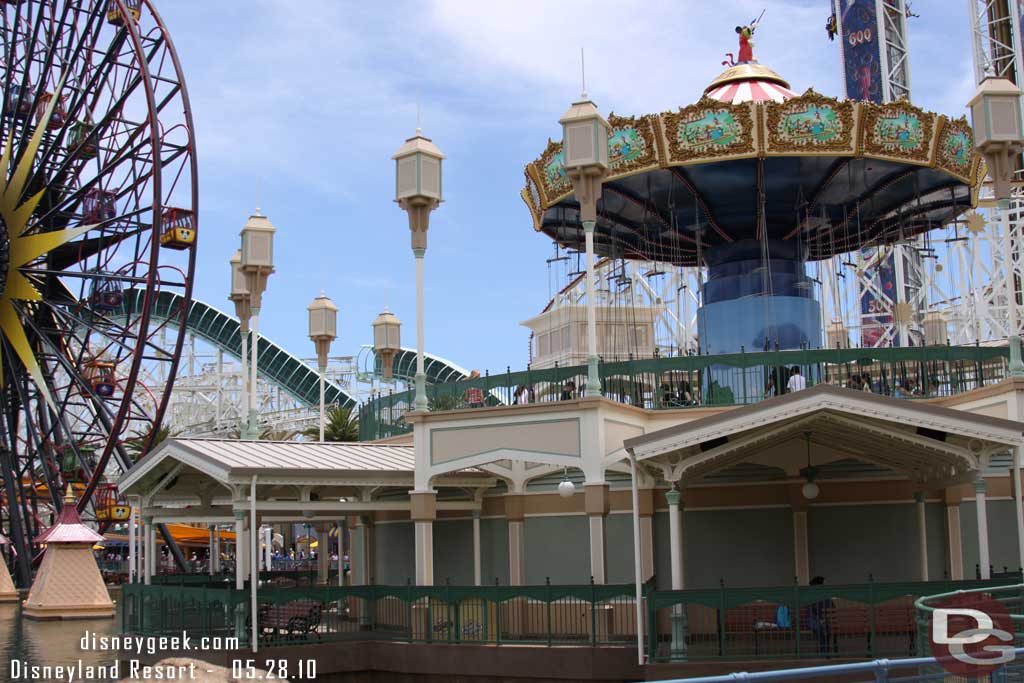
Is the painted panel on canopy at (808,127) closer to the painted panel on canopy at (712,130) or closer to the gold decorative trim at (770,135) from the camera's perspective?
the gold decorative trim at (770,135)

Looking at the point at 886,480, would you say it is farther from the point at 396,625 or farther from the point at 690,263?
the point at 690,263

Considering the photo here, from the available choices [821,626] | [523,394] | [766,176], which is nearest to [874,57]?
[766,176]

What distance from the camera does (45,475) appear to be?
3906cm

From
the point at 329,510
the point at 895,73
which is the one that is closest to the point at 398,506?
the point at 329,510

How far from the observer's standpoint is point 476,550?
22531 mm

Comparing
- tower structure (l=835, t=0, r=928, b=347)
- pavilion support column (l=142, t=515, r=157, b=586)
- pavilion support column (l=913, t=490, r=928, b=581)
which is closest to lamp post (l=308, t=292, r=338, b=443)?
pavilion support column (l=142, t=515, r=157, b=586)

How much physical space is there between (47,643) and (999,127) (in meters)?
19.4

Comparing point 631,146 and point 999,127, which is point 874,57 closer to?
point 631,146

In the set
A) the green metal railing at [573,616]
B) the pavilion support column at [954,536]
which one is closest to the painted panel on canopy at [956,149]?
the pavilion support column at [954,536]

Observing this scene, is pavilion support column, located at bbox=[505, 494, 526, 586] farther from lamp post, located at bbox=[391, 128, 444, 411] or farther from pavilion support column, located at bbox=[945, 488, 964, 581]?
pavilion support column, located at bbox=[945, 488, 964, 581]

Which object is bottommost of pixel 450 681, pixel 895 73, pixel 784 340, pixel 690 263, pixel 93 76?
pixel 450 681

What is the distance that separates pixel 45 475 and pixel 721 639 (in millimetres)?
28103

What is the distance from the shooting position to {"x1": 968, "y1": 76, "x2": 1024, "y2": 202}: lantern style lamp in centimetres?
1945

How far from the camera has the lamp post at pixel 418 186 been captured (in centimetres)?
2162
